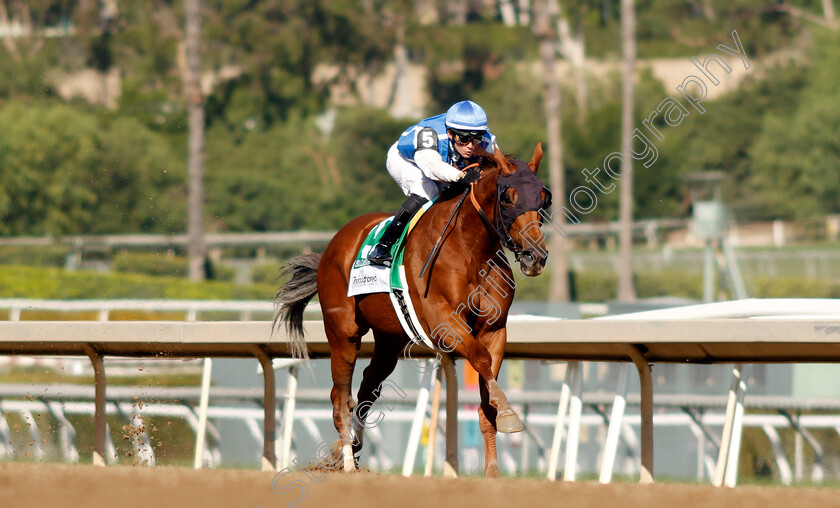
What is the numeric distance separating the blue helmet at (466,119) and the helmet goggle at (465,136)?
22 mm

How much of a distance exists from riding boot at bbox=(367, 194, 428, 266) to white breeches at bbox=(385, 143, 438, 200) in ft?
0.53

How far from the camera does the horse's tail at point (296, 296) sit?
19.3 ft

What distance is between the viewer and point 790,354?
4703 millimetres

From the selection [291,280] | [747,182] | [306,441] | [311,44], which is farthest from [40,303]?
[747,182]

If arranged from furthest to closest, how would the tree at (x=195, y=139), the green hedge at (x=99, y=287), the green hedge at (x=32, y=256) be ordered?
the green hedge at (x=32, y=256), the tree at (x=195, y=139), the green hedge at (x=99, y=287)

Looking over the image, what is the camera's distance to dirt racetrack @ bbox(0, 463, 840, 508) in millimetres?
3840

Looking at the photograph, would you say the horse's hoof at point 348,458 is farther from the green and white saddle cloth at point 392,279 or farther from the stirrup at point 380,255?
the stirrup at point 380,255

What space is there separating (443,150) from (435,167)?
0.21 m

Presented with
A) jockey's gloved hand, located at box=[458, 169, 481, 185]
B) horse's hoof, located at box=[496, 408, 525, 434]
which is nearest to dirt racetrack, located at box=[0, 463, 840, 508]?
horse's hoof, located at box=[496, 408, 525, 434]

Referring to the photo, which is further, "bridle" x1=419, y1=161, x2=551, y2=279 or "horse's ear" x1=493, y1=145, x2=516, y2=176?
"horse's ear" x1=493, y1=145, x2=516, y2=176

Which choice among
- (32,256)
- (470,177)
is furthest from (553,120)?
(470,177)

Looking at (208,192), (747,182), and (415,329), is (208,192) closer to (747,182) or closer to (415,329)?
(747,182)

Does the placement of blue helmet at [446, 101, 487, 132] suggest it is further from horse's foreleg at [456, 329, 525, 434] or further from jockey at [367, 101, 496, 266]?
horse's foreleg at [456, 329, 525, 434]

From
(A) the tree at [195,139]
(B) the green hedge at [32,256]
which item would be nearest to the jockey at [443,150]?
(A) the tree at [195,139]
